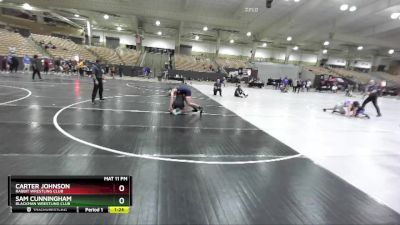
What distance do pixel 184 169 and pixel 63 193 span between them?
253 cm

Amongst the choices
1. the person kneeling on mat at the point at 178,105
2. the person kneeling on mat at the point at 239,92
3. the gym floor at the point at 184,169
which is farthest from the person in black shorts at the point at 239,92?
the gym floor at the point at 184,169

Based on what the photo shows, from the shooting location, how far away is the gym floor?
133 inches

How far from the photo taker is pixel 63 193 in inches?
93.6

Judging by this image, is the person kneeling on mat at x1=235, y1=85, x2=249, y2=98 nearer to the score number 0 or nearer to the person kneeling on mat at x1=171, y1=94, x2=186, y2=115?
the person kneeling on mat at x1=171, y1=94, x2=186, y2=115

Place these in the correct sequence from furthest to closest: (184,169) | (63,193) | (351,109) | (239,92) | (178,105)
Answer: (239,92) < (351,109) < (178,105) < (184,169) < (63,193)

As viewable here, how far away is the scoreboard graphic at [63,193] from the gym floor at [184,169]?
693 millimetres

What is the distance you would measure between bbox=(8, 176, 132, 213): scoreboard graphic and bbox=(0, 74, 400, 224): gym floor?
0.69 m

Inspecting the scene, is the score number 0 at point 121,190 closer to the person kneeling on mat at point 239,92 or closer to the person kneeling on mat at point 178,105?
the person kneeling on mat at point 178,105

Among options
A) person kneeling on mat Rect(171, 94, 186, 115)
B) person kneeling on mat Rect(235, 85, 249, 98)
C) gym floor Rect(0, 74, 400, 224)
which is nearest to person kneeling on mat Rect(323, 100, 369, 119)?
person kneeling on mat Rect(235, 85, 249, 98)

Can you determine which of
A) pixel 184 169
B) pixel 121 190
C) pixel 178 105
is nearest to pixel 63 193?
pixel 121 190

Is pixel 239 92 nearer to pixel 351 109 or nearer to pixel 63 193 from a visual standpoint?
pixel 351 109

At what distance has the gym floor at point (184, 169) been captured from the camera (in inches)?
133

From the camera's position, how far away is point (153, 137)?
661 centimetres

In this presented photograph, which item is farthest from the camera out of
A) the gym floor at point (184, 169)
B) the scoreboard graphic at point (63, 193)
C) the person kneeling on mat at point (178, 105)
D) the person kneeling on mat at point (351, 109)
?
the person kneeling on mat at point (351, 109)
